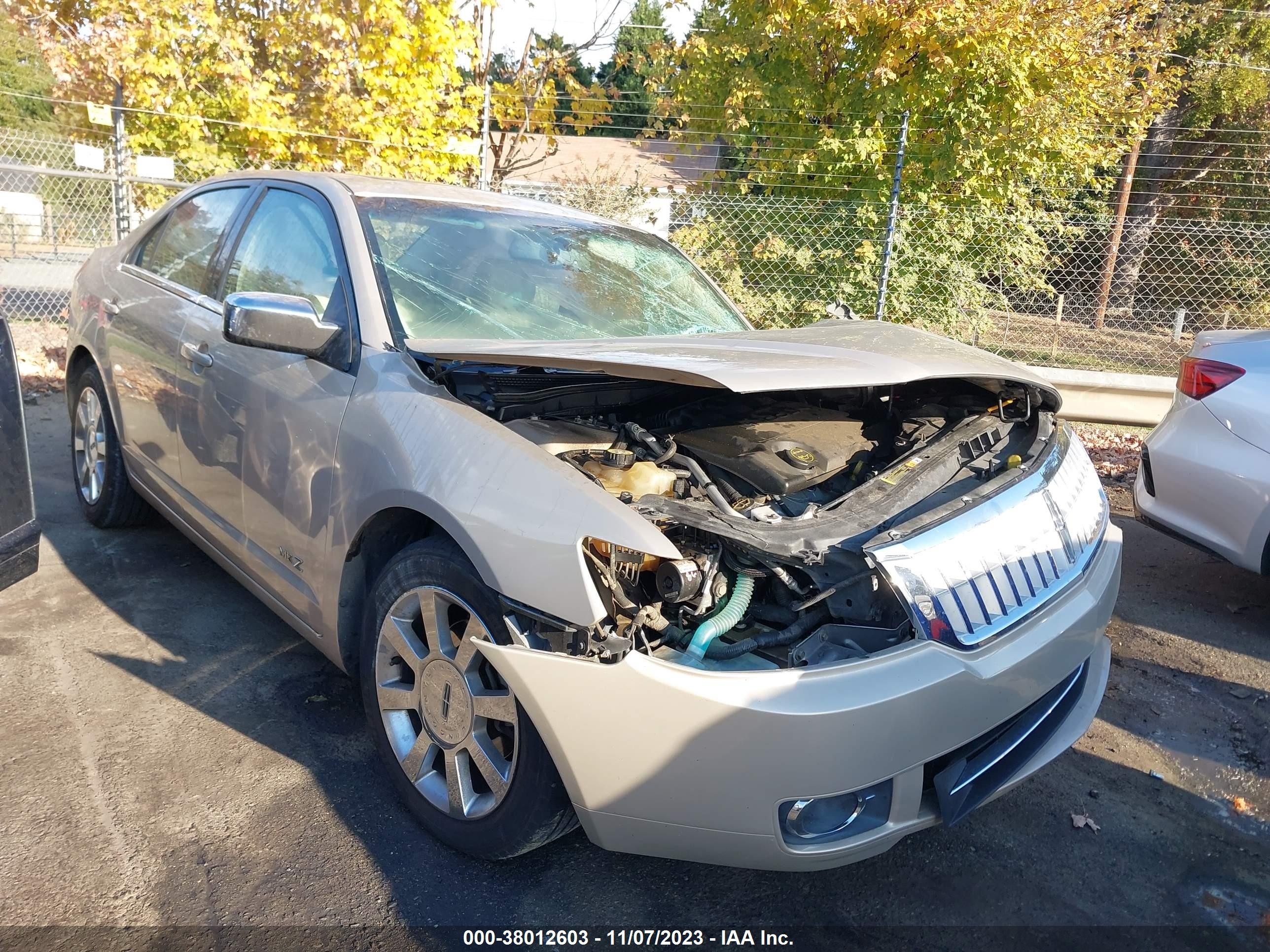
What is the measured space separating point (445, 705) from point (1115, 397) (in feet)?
22.6

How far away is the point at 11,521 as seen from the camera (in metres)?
2.66

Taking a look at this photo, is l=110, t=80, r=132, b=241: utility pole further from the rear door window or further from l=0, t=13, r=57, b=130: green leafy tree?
l=0, t=13, r=57, b=130: green leafy tree

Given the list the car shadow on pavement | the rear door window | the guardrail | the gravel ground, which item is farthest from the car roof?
the guardrail

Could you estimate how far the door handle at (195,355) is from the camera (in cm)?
329

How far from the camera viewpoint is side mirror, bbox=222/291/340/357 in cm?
262

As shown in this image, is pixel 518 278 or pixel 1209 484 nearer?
pixel 518 278

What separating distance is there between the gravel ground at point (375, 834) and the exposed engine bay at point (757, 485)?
1.08ft

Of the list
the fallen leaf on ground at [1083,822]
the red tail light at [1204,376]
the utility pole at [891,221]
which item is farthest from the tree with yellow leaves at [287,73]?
the fallen leaf on ground at [1083,822]

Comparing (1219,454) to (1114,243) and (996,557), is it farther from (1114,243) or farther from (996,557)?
(1114,243)

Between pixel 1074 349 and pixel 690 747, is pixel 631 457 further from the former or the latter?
pixel 1074 349

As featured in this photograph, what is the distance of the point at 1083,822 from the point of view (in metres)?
2.71

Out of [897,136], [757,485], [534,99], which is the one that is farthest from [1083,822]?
[534,99]

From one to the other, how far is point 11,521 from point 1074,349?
12364 millimetres

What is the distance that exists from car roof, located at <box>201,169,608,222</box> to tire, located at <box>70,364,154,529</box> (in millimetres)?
1372
